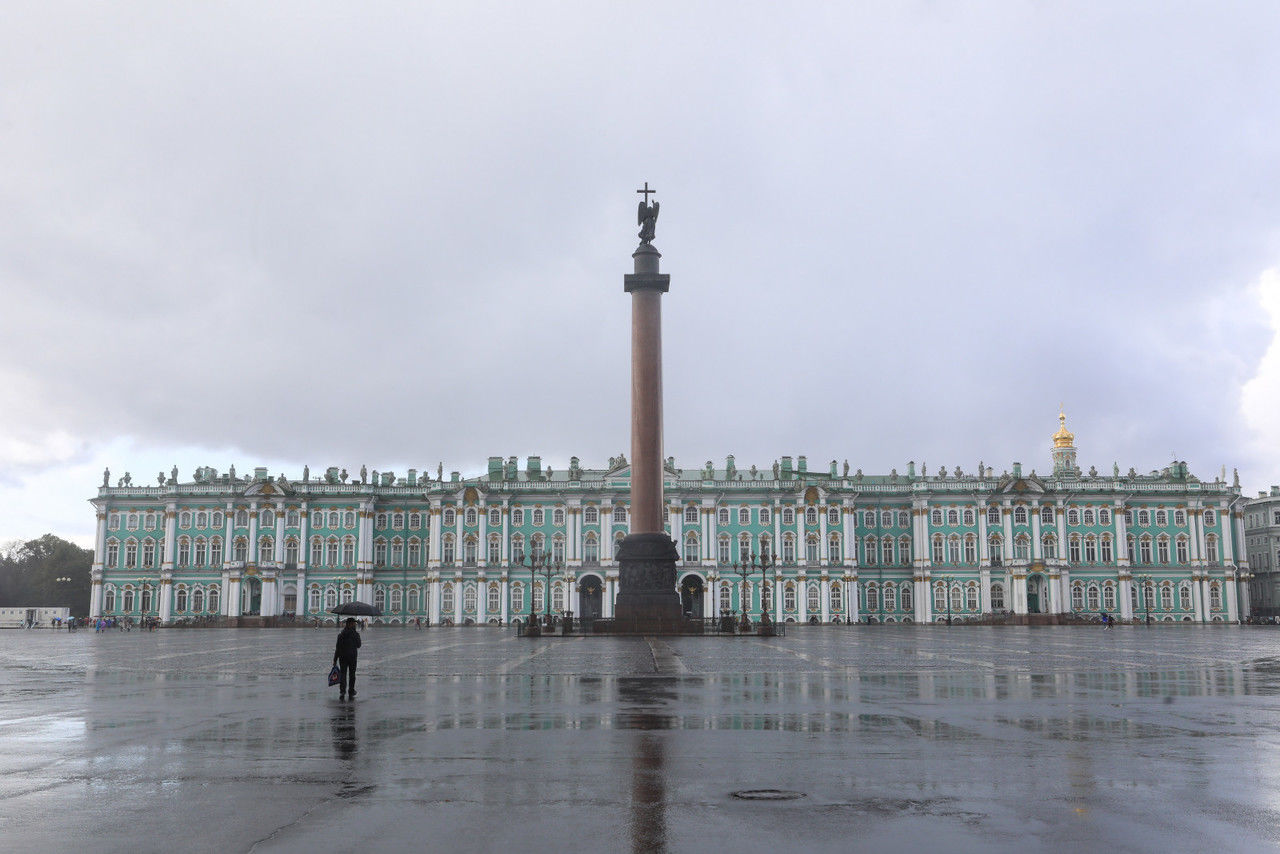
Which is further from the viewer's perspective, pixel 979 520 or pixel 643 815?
pixel 979 520

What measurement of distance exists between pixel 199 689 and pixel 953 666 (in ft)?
60.1

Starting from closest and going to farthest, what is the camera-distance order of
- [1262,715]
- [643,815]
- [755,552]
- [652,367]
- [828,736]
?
[643,815] → [828,736] → [1262,715] → [652,367] → [755,552]

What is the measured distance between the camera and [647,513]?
51750mm

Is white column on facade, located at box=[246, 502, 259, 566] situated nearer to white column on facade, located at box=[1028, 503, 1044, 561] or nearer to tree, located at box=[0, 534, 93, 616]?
tree, located at box=[0, 534, 93, 616]

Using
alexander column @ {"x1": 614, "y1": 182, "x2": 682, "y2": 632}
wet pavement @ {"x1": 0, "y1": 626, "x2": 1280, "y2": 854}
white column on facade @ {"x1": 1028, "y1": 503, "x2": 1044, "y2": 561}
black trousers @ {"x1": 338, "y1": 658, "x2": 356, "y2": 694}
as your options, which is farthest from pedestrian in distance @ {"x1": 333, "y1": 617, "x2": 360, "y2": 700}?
white column on facade @ {"x1": 1028, "y1": 503, "x2": 1044, "y2": 561}

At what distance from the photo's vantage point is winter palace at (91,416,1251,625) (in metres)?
101

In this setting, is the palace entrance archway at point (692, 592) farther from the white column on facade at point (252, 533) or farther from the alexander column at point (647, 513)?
the alexander column at point (647, 513)

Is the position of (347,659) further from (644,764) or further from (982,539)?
(982,539)

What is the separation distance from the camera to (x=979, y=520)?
103375 millimetres

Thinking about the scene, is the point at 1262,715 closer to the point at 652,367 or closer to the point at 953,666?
the point at 953,666

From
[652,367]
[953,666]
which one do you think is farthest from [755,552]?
[953,666]

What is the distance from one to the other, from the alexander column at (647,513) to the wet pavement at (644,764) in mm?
27433

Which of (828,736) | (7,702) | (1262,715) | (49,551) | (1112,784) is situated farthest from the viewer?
(49,551)

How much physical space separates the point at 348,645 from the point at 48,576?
4712 inches
